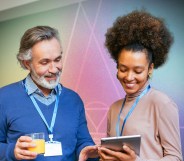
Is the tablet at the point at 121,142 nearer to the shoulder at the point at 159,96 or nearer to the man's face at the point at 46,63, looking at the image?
the shoulder at the point at 159,96

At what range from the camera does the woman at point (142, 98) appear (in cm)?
148

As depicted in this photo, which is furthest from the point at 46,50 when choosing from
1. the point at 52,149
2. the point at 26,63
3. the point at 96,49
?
the point at 96,49

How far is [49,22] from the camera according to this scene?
10.9ft

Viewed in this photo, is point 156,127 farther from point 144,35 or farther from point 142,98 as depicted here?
point 144,35

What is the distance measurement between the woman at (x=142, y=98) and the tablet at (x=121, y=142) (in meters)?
0.02

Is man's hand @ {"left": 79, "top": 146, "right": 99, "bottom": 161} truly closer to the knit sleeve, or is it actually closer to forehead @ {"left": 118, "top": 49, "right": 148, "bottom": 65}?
the knit sleeve

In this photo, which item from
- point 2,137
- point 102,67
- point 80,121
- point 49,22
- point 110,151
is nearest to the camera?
point 110,151

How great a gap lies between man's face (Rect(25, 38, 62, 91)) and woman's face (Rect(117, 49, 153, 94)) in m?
0.51

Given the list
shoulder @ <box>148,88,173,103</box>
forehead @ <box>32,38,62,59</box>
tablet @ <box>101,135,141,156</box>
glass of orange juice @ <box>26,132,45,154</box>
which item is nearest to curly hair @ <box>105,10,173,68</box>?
shoulder @ <box>148,88,173,103</box>

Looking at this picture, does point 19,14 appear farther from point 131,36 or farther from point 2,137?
point 131,36

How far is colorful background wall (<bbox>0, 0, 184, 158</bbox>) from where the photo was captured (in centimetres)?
239

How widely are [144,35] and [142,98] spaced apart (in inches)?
13.5

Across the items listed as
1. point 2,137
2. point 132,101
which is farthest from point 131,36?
point 2,137

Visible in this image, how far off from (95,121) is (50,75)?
3.47 ft
